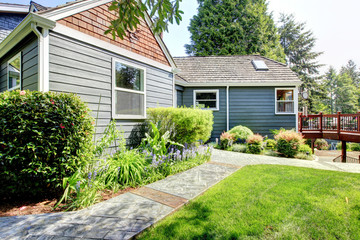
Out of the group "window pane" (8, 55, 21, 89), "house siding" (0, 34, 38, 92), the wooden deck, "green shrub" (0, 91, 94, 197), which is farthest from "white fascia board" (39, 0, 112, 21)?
the wooden deck

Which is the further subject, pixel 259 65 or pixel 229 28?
pixel 229 28

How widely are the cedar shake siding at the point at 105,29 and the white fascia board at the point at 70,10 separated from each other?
65mm

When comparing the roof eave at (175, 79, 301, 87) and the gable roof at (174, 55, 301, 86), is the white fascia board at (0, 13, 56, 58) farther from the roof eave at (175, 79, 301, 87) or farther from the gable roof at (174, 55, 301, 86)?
the roof eave at (175, 79, 301, 87)

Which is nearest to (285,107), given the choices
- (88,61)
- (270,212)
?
(270,212)

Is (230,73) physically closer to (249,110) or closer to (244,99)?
(244,99)

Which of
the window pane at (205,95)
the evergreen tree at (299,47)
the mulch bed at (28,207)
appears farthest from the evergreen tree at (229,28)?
the mulch bed at (28,207)

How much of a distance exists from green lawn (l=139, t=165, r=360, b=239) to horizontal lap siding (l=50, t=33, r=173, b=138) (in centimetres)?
310

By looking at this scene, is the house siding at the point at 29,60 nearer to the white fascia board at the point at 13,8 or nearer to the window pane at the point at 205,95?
the white fascia board at the point at 13,8

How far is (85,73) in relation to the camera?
4203mm

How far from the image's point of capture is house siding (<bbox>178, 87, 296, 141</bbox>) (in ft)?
33.2

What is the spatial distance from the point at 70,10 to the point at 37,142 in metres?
3.07

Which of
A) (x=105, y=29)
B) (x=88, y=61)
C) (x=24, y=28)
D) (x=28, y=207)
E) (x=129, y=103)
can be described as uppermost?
(x=105, y=29)

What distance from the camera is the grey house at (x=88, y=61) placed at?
3.60m

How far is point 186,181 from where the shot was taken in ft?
12.0
